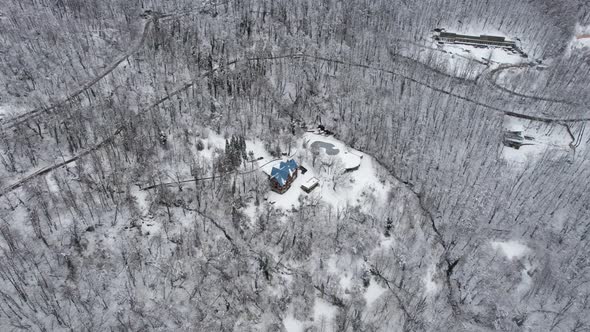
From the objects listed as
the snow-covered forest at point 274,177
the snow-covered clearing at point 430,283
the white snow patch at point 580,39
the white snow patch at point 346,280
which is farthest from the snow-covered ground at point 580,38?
the white snow patch at point 346,280

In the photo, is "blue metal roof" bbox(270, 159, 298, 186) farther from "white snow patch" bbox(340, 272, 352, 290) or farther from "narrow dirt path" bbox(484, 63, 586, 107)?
"narrow dirt path" bbox(484, 63, 586, 107)

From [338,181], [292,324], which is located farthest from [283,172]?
[292,324]

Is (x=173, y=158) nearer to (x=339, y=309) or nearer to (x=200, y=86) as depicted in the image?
(x=200, y=86)

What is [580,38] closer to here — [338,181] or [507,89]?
[507,89]

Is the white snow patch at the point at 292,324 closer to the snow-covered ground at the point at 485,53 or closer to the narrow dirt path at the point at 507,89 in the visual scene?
the narrow dirt path at the point at 507,89

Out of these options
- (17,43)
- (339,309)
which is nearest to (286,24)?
(17,43)

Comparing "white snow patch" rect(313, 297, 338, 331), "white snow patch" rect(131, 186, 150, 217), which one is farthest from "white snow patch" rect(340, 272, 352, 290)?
"white snow patch" rect(131, 186, 150, 217)
